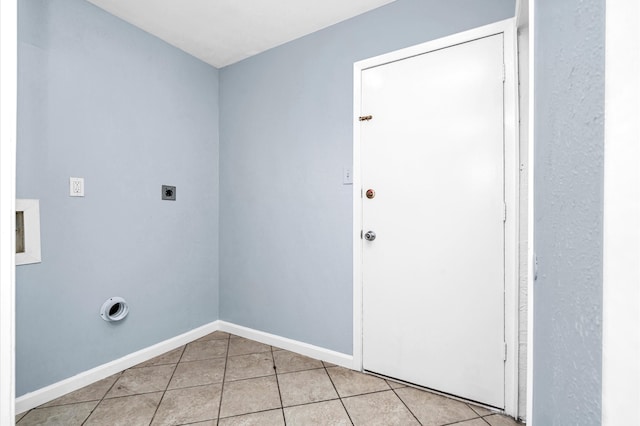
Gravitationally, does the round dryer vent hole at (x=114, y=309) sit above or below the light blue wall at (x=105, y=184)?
below

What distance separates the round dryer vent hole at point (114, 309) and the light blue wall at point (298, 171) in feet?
2.77

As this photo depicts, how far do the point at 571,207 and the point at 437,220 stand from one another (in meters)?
1.32

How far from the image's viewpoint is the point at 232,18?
2.07 metres

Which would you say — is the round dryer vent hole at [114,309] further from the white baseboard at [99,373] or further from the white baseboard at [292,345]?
the white baseboard at [292,345]

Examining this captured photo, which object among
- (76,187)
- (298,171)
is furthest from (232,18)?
(76,187)

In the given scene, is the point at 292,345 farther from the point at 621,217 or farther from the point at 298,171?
the point at 621,217

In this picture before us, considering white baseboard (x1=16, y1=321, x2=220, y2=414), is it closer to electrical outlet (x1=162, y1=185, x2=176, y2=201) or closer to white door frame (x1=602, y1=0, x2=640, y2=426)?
electrical outlet (x1=162, y1=185, x2=176, y2=201)

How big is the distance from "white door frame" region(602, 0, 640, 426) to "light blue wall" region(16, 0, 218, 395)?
7.76ft

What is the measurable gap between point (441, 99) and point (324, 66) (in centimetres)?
94

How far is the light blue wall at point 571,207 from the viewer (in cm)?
36

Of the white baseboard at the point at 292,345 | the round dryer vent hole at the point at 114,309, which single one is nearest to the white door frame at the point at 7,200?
the round dryer vent hole at the point at 114,309

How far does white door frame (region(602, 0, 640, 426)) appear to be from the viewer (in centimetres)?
28

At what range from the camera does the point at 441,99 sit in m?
1.73

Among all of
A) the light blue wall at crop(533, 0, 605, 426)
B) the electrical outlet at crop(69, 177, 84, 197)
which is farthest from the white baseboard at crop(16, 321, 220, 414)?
the light blue wall at crop(533, 0, 605, 426)
